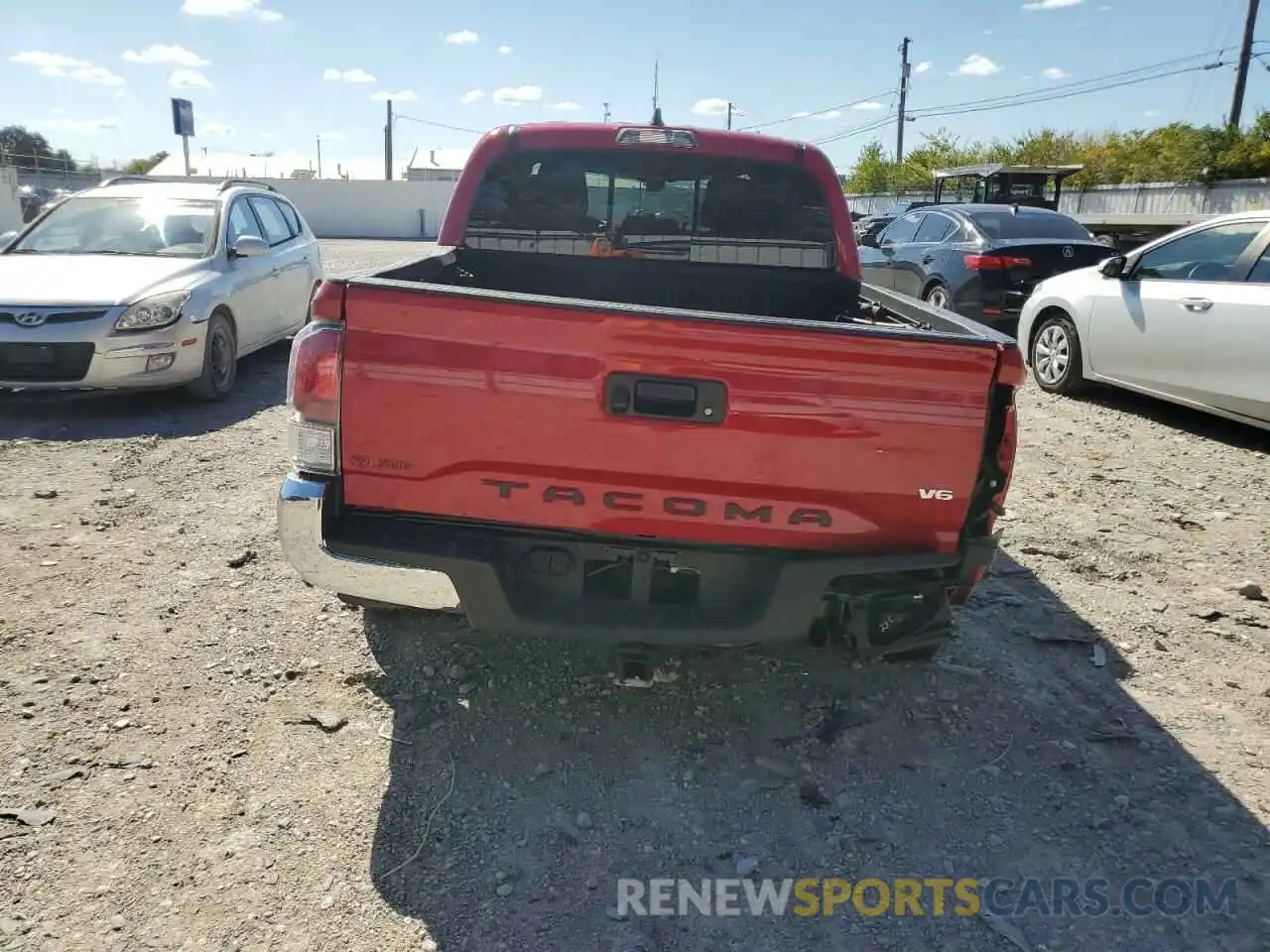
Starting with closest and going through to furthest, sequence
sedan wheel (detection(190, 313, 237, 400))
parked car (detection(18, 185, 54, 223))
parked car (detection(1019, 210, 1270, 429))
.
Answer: parked car (detection(1019, 210, 1270, 429)) < sedan wheel (detection(190, 313, 237, 400)) < parked car (detection(18, 185, 54, 223))

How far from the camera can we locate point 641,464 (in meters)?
2.64

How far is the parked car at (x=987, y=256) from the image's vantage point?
954cm

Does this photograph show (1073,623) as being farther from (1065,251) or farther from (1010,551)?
(1065,251)

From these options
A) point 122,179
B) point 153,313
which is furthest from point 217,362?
point 122,179

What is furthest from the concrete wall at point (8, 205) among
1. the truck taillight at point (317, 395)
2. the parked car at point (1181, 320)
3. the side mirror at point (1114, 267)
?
the truck taillight at point (317, 395)

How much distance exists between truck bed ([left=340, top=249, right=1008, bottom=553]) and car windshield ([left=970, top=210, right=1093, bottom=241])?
317 inches

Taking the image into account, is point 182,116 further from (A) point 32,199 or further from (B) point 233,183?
(B) point 233,183

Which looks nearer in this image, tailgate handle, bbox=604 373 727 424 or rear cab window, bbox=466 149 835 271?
tailgate handle, bbox=604 373 727 424

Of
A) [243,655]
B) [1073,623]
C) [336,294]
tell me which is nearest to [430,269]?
[336,294]

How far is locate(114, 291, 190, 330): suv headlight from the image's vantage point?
6523mm

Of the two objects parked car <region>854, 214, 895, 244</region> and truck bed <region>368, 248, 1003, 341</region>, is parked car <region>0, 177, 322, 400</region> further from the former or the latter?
parked car <region>854, 214, 895, 244</region>

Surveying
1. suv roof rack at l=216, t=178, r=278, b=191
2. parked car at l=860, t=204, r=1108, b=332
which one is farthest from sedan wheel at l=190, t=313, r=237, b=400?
parked car at l=860, t=204, r=1108, b=332

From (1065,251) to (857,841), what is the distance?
8.62 meters

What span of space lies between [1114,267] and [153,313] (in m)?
7.20
